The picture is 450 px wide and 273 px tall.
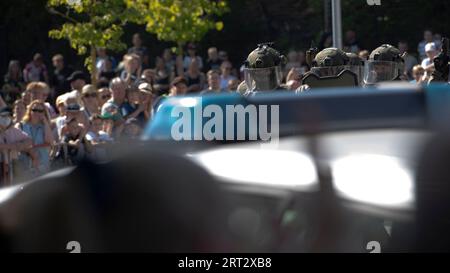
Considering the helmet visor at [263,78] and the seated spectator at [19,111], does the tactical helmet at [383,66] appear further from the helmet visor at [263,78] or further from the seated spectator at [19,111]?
the seated spectator at [19,111]

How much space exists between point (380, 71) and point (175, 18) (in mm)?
10326

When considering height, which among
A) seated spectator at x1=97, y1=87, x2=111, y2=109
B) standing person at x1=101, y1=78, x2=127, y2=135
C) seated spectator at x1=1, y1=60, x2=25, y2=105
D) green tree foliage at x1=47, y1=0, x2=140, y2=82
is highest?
green tree foliage at x1=47, y1=0, x2=140, y2=82

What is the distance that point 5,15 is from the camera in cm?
2103

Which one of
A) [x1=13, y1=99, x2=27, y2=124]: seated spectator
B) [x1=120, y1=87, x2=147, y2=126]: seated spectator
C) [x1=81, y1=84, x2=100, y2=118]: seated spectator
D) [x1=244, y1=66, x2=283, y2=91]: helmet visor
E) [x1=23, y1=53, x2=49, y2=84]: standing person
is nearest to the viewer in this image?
[x1=120, y1=87, x2=147, y2=126]: seated spectator

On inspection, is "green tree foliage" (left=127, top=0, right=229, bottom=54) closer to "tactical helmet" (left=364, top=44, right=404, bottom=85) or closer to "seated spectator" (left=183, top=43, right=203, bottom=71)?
Answer: "seated spectator" (left=183, top=43, right=203, bottom=71)

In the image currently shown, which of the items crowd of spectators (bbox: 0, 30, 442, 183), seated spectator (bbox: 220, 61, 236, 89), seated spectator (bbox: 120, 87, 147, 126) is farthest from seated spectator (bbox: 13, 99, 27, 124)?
seated spectator (bbox: 220, 61, 236, 89)

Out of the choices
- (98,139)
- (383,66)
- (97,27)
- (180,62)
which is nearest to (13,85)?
(97,27)

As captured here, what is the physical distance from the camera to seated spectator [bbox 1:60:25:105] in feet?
58.1

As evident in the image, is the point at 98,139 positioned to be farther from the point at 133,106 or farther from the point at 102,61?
the point at 102,61

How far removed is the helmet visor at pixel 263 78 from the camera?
342 inches

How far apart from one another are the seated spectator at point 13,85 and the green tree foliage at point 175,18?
2.09 metres

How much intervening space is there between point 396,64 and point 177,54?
1096 centimetres

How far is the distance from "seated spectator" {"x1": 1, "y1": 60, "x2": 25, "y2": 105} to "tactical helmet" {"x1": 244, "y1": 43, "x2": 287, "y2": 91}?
30.1 ft
